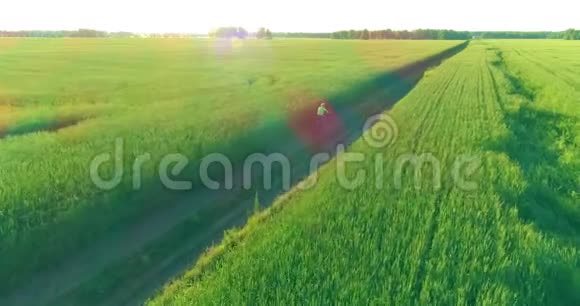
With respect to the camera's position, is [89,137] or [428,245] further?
[89,137]

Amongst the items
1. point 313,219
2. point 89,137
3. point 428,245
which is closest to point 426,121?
point 313,219

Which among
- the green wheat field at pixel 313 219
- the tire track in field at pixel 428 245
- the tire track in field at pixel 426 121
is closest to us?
the tire track in field at pixel 428 245

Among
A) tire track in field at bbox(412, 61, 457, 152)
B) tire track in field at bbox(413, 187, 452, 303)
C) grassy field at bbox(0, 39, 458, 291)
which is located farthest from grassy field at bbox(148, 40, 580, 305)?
grassy field at bbox(0, 39, 458, 291)

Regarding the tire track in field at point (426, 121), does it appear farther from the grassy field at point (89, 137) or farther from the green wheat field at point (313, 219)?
the grassy field at point (89, 137)

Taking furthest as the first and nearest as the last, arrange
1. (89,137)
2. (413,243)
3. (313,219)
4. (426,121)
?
(426,121)
(89,137)
(313,219)
(413,243)

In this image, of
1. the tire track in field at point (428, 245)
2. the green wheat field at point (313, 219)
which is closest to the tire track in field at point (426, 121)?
the green wheat field at point (313, 219)

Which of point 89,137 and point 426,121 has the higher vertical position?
point 89,137

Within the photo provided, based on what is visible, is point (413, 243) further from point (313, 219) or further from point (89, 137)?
point (89, 137)

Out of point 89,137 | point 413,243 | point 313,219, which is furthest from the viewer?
point 89,137

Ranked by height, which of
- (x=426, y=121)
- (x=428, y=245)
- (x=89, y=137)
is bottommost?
(x=428, y=245)
